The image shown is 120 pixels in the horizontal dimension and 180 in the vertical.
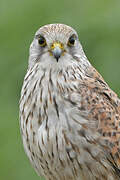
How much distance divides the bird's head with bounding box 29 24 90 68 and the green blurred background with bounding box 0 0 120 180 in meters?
1.76

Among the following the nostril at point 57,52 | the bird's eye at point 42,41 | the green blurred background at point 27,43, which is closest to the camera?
the nostril at point 57,52

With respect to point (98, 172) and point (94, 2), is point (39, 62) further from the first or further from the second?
point (94, 2)

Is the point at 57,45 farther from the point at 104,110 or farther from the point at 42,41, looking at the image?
the point at 104,110

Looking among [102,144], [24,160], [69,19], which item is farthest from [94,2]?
[102,144]

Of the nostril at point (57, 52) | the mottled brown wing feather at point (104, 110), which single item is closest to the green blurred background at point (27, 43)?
the mottled brown wing feather at point (104, 110)

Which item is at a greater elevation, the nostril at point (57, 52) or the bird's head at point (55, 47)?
the bird's head at point (55, 47)

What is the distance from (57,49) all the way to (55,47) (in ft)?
0.16

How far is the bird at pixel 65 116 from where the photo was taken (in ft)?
34.9

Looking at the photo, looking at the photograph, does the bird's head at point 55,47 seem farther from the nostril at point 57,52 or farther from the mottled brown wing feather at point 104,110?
the mottled brown wing feather at point 104,110

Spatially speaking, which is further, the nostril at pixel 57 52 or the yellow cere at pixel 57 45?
the yellow cere at pixel 57 45

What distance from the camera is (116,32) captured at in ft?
42.1

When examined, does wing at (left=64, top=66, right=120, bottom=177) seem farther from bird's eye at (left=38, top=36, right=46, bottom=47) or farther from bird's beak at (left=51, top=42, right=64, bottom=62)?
bird's eye at (left=38, top=36, right=46, bottom=47)

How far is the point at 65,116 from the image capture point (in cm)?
1064

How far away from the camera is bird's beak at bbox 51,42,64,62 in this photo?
10602 mm
